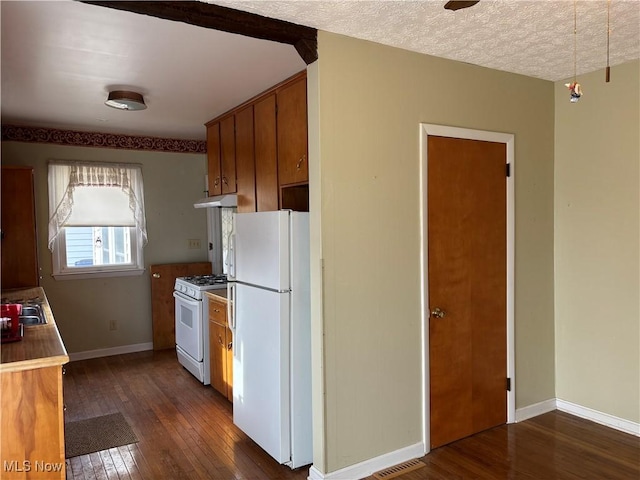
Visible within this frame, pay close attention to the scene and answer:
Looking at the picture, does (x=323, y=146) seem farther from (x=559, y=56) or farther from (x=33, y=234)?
(x=33, y=234)

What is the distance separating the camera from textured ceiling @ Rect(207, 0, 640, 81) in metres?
2.20

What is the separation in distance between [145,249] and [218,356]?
2109mm

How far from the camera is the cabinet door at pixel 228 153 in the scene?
421cm

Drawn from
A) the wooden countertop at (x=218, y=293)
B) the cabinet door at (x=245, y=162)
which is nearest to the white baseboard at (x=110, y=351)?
the wooden countertop at (x=218, y=293)

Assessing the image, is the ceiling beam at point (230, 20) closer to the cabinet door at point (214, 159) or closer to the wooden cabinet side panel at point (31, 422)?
the wooden cabinet side panel at point (31, 422)

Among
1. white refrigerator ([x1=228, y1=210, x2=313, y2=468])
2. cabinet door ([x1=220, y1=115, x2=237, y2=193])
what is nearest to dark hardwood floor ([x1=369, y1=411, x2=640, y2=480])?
white refrigerator ([x1=228, y1=210, x2=313, y2=468])

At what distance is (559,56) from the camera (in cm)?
297

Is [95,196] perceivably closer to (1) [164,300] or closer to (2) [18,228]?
(2) [18,228]

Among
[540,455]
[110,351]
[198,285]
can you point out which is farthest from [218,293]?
[540,455]

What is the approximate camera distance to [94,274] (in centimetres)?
519

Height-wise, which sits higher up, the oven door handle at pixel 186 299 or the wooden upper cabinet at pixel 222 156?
the wooden upper cabinet at pixel 222 156

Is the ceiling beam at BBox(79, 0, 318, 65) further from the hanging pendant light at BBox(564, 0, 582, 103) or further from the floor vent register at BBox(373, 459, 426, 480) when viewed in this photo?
the floor vent register at BBox(373, 459, 426, 480)

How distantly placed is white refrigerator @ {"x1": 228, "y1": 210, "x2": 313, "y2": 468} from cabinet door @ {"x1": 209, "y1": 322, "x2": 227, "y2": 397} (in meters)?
0.90

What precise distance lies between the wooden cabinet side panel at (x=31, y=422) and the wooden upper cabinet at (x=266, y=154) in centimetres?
191
